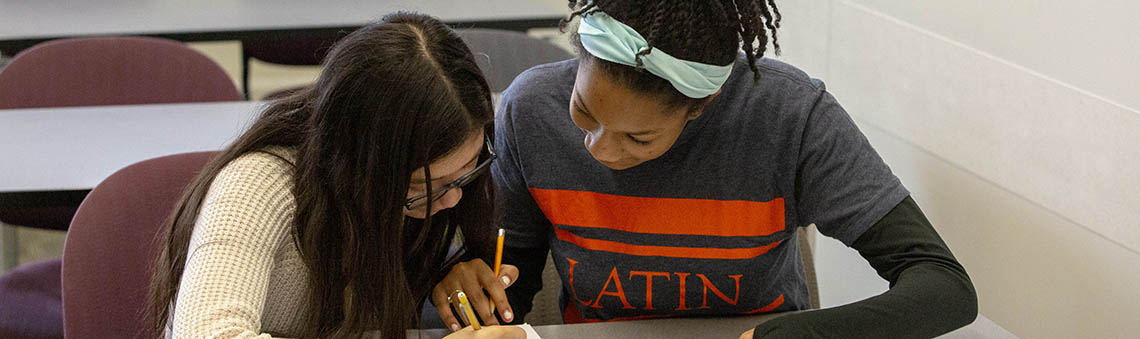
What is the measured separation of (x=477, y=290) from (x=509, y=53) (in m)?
1.15

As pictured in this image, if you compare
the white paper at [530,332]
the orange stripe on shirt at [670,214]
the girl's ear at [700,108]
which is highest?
the girl's ear at [700,108]

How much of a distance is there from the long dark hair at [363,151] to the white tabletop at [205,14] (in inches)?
82.1

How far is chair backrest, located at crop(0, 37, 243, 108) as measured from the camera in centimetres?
229

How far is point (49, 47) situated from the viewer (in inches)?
90.7

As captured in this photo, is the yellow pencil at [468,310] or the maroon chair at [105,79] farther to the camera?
the maroon chair at [105,79]

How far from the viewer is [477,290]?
1.31m

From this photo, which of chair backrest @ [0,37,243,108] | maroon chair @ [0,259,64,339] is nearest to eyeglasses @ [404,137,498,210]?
maroon chair @ [0,259,64,339]

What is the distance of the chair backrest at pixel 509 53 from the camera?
2363 mm

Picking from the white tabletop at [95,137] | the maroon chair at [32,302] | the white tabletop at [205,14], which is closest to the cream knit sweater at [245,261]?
the maroon chair at [32,302]

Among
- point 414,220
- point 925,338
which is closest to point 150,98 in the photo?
point 414,220

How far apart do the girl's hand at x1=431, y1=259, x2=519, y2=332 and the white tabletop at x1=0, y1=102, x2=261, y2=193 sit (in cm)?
87

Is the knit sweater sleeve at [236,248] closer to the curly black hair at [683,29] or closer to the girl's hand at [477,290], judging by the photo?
the girl's hand at [477,290]

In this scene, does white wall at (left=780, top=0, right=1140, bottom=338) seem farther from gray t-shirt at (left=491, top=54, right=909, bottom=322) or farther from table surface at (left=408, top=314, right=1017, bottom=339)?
gray t-shirt at (left=491, top=54, right=909, bottom=322)

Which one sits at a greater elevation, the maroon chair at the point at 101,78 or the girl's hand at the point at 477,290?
the girl's hand at the point at 477,290
